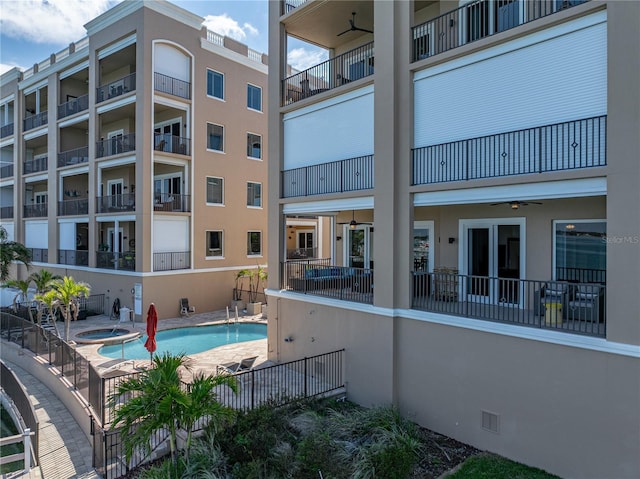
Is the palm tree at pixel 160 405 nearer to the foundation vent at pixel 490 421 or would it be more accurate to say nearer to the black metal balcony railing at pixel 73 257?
the foundation vent at pixel 490 421

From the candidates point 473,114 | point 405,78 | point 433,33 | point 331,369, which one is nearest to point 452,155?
point 473,114

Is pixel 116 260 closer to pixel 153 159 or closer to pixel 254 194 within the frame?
pixel 153 159

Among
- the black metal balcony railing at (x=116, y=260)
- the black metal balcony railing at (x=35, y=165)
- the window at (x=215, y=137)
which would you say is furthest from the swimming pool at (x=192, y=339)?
the black metal balcony railing at (x=35, y=165)

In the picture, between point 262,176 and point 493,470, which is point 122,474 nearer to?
point 493,470

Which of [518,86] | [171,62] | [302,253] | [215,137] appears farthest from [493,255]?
[171,62]

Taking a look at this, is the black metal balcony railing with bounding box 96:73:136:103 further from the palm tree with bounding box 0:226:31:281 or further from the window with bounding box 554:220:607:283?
the window with bounding box 554:220:607:283

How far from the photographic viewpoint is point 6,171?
31.8 metres

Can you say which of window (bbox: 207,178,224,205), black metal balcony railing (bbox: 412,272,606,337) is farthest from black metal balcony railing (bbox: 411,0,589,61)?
window (bbox: 207,178,224,205)

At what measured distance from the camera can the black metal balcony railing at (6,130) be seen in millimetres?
30962

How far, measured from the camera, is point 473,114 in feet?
32.2

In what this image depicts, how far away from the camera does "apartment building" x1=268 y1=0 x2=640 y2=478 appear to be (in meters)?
7.42

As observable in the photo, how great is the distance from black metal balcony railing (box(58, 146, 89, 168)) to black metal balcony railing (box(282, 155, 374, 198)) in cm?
1636

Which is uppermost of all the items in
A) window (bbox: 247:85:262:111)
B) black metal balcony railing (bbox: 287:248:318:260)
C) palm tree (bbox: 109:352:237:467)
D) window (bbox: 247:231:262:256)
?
window (bbox: 247:85:262:111)

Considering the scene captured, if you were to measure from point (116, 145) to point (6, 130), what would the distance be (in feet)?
53.2
